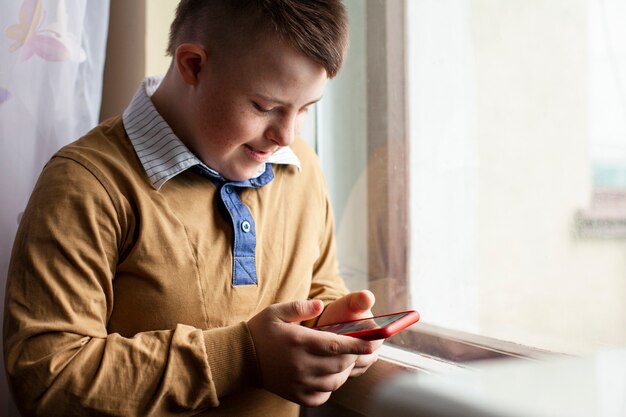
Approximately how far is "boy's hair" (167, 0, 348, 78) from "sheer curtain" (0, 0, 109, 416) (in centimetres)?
29

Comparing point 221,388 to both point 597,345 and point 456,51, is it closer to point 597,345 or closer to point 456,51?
point 597,345

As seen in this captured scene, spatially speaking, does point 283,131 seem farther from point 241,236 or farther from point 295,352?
point 295,352

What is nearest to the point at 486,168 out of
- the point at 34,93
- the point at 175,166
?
the point at 175,166

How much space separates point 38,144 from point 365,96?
0.47 m

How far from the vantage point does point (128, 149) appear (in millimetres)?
747

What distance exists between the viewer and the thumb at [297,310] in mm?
647

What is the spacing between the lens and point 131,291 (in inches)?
27.9

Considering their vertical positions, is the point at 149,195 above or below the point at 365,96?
below

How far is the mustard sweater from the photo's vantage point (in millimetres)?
636

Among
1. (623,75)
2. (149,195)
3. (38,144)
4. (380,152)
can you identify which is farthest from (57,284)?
(623,75)

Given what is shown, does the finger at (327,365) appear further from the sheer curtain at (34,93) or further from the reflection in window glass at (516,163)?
the sheer curtain at (34,93)

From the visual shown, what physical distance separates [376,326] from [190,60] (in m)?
0.36

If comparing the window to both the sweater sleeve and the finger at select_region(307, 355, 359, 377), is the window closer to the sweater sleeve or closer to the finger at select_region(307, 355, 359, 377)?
the finger at select_region(307, 355, 359, 377)

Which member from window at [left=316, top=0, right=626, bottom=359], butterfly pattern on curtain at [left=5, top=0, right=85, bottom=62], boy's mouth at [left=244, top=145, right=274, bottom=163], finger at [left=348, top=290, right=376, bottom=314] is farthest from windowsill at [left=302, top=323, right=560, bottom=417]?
butterfly pattern on curtain at [left=5, top=0, right=85, bottom=62]
